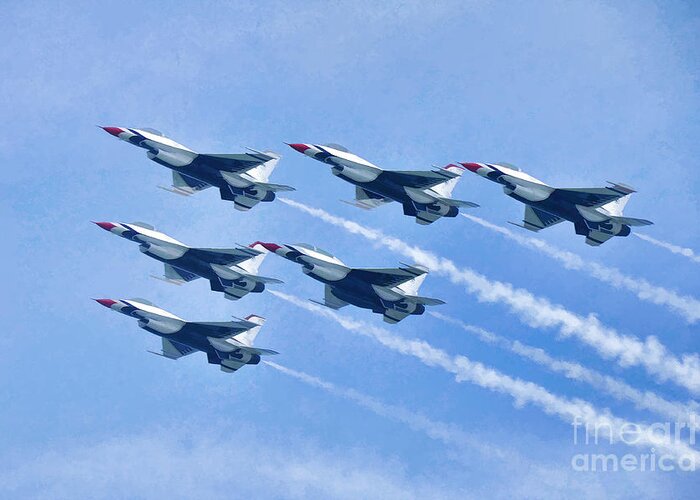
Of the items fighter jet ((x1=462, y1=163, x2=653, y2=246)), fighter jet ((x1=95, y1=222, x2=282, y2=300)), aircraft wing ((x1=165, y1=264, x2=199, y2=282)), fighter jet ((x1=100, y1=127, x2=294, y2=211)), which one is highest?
fighter jet ((x1=462, y1=163, x2=653, y2=246))

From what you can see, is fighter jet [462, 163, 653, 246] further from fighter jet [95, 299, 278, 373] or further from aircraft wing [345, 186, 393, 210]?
fighter jet [95, 299, 278, 373]

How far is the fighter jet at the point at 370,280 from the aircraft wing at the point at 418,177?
7.79m

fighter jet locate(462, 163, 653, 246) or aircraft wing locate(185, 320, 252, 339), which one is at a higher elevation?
fighter jet locate(462, 163, 653, 246)

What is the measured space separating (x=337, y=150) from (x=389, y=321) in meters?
16.9

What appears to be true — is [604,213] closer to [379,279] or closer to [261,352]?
[379,279]

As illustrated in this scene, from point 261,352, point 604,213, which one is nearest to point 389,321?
point 261,352

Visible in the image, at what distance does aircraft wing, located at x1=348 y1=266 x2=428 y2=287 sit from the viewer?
12450 cm

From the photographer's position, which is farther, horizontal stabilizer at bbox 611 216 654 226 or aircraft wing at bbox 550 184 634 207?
aircraft wing at bbox 550 184 634 207

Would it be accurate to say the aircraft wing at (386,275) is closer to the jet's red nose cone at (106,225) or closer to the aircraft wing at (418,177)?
the aircraft wing at (418,177)

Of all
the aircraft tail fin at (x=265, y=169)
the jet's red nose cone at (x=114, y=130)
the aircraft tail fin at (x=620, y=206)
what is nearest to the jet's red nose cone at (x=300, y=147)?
the aircraft tail fin at (x=265, y=169)

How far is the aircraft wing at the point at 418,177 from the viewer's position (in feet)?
409

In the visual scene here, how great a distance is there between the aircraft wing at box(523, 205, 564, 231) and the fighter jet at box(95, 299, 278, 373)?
28.0 m

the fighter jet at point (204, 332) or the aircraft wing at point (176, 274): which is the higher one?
the aircraft wing at point (176, 274)

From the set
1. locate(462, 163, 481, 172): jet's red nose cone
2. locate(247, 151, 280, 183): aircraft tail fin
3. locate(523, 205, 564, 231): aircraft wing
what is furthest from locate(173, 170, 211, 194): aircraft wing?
locate(523, 205, 564, 231): aircraft wing
